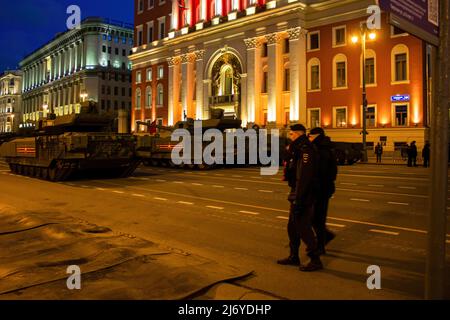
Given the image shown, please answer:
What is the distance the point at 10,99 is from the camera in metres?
136

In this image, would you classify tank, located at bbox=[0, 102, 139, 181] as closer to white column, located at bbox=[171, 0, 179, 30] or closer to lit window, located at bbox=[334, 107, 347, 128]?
lit window, located at bbox=[334, 107, 347, 128]

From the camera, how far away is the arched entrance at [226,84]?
51.5 metres

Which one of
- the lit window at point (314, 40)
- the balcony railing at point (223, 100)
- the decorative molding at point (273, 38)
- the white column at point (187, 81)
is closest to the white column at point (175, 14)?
the white column at point (187, 81)

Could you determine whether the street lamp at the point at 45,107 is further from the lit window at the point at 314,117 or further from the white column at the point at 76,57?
the lit window at the point at 314,117

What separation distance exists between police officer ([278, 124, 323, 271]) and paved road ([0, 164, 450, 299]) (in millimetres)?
261

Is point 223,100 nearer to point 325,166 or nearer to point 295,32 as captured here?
point 295,32

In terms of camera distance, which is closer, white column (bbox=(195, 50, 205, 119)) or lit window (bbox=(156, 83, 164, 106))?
white column (bbox=(195, 50, 205, 119))

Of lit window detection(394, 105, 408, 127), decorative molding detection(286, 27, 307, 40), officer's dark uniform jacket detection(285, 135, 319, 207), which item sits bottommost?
officer's dark uniform jacket detection(285, 135, 319, 207)

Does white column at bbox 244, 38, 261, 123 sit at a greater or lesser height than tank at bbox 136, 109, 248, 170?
greater

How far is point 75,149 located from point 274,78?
101 ft

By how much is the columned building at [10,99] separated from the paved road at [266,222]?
12907 cm

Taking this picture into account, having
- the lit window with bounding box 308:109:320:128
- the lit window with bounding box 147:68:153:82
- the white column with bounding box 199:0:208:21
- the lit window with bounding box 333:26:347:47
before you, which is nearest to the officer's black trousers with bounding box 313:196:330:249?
the lit window with bounding box 333:26:347:47

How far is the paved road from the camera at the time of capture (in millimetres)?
5758
